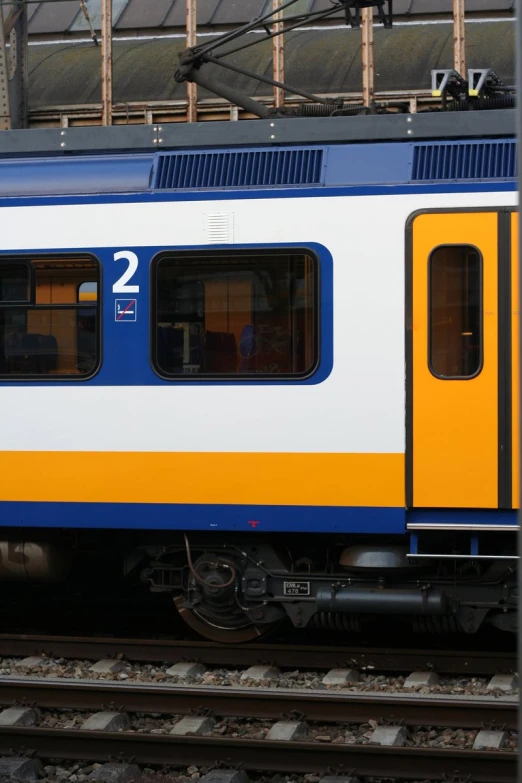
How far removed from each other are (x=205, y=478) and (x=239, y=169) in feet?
6.51

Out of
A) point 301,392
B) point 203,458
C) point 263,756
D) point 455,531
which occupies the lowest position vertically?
point 263,756

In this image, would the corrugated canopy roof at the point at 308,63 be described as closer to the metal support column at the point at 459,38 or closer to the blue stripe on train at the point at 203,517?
the metal support column at the point at 459,38

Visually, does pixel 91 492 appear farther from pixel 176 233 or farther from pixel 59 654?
pixel 176 233

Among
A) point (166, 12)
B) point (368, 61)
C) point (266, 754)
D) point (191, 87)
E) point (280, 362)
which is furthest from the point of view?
point (166, 12)

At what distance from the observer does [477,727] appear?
19.1ft

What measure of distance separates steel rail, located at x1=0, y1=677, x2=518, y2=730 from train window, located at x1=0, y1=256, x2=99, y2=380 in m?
1.93

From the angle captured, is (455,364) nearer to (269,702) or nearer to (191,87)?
(269,702)

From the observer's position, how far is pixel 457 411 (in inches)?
251

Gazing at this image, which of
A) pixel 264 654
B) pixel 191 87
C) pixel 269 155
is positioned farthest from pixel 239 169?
pixel 191 87

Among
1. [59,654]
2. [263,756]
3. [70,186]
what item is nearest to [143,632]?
[59,654]

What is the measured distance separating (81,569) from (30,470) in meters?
3.08

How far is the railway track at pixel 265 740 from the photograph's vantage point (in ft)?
17.4

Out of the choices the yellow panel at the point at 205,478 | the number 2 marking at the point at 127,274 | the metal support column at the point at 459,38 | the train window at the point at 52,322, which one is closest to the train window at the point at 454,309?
the yellow panel at the point at 205,478

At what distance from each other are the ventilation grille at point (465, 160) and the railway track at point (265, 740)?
3092mm
